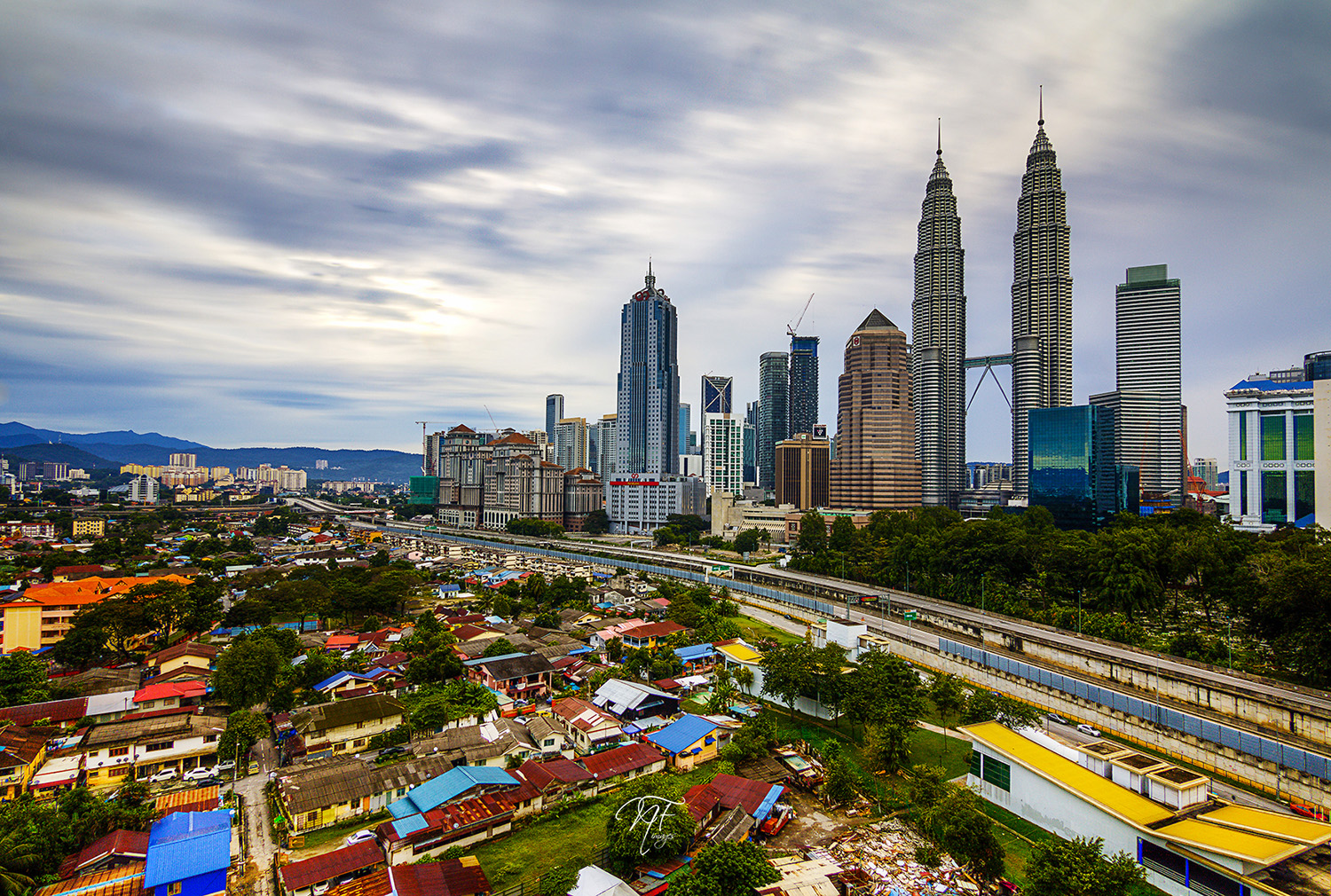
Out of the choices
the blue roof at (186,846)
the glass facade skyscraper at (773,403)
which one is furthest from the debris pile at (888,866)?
the glass facade skyscraper at (773,403)

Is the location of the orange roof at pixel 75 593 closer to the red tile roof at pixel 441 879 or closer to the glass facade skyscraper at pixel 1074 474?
the red tile roof at pixel 441 879

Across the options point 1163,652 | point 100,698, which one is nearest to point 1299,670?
point 1163,652

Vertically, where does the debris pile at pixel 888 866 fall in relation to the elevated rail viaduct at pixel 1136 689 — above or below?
below

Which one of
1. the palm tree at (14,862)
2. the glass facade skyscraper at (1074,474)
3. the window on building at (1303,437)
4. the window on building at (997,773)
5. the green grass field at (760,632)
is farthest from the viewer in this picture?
the glass facade skyscraper at (1074,474)

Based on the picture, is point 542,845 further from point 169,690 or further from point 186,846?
point 169,690

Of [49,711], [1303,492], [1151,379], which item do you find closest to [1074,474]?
[1303,492]

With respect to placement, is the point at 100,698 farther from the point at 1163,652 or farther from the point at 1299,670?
the point at 1299,670

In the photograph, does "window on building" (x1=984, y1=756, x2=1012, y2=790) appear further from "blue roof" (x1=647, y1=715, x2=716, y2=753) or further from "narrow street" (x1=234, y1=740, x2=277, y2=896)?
"narrow street" (x1=234, y1=740, x2=277, y2=896)
